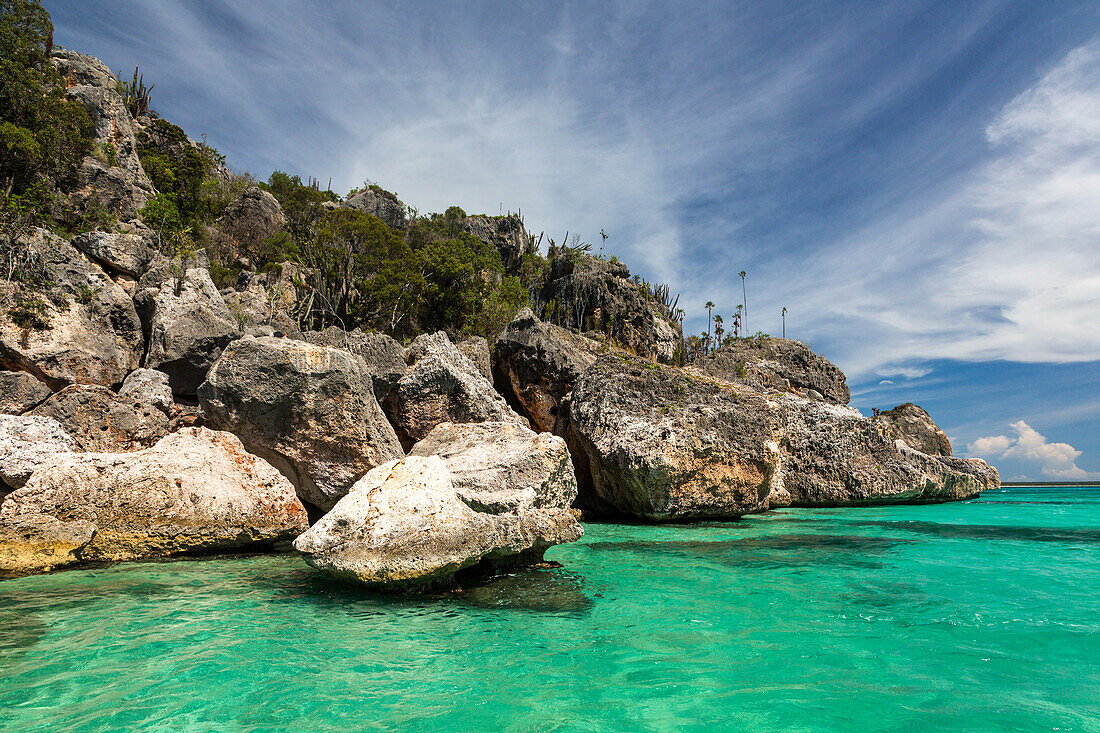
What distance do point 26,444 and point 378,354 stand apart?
24.0 ft

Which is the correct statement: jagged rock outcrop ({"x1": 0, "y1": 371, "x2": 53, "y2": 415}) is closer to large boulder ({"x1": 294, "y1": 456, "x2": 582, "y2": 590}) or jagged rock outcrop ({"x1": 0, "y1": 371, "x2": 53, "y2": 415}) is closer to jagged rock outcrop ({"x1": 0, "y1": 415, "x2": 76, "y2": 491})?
jagged rock outcrop ({"x1": 0, "y1": 415, "x2": 76, "y2": 491})

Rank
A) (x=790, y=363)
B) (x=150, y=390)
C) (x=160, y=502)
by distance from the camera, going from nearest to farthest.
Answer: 1. (x=160, y=502)
2. (x=150, y=390)
3. (x=790, y=363)

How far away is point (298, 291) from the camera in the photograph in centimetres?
3056

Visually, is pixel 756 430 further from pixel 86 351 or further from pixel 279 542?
pixel 86 351

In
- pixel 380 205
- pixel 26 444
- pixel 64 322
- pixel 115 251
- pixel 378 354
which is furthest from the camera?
pixel 380 205

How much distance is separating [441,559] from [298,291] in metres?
28.1

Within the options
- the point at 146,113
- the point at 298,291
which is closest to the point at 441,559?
the point at 298,291

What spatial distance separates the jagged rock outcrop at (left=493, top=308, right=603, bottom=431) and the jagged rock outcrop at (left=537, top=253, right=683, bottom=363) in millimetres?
27534

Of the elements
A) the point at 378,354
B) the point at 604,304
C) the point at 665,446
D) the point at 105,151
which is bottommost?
the point at 665,446

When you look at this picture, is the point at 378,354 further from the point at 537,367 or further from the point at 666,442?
the point at 666,442

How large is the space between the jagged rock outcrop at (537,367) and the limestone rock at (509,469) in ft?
23.4

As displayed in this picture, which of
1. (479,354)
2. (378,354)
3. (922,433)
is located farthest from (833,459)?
(922,433)

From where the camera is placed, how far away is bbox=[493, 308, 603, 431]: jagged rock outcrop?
18875 mm

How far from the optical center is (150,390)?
1195 cm
